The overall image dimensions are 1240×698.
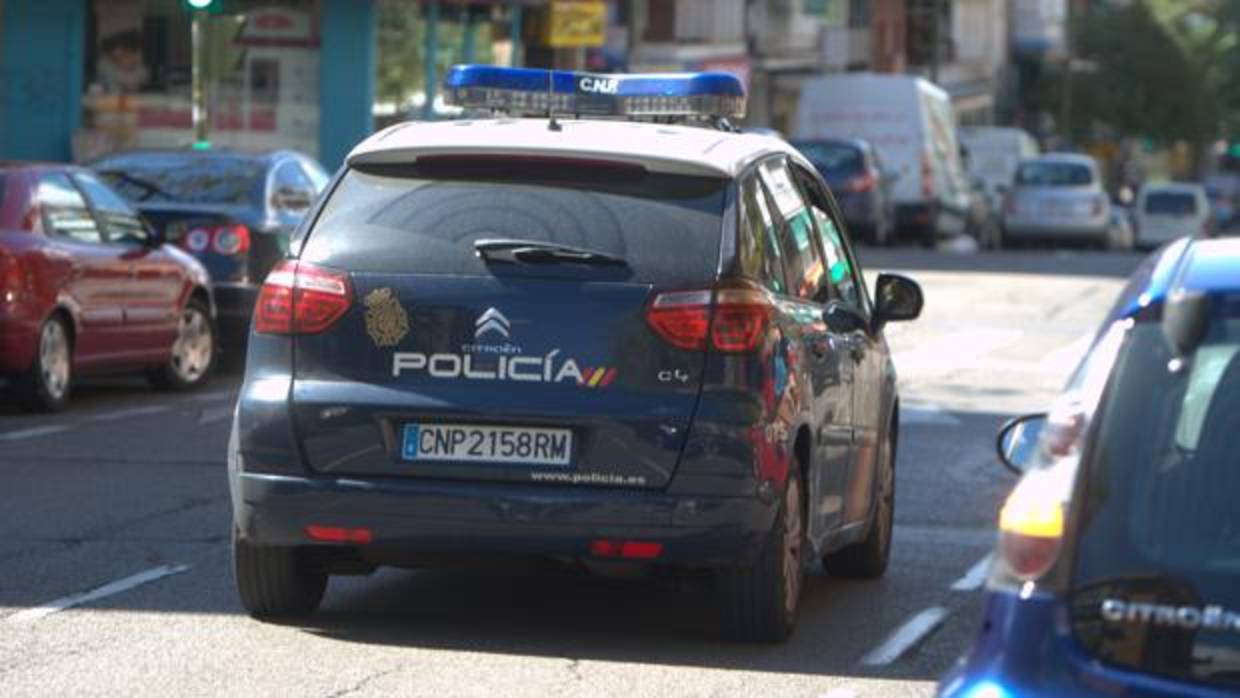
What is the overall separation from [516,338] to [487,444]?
1.06 feet

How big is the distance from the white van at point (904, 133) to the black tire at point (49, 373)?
3042cm

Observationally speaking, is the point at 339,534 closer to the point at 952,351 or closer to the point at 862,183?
the point at 952,351

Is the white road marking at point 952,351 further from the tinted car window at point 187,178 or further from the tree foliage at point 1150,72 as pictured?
the tree foliage at point 1150,72

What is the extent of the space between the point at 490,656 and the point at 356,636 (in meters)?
0.52

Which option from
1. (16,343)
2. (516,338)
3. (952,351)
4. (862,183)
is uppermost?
(516,338)

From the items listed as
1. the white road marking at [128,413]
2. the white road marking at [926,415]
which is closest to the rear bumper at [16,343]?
the white road marking at [128,413]

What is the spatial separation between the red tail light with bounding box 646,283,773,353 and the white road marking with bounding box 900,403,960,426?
838 centimetres

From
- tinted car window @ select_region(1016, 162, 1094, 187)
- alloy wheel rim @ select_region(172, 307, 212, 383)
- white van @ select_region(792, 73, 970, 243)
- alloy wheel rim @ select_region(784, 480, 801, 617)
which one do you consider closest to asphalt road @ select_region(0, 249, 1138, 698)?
alloy wheel rim @ select_region(784, 480, 801, 617)

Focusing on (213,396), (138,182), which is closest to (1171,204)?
(138,182)

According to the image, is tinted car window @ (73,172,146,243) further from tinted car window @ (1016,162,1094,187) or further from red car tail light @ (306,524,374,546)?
tinted car window @ (1016,162,1094,187)

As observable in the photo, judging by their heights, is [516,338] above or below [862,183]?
above

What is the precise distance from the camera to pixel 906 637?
8.66m

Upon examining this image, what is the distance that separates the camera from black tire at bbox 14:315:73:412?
15.3m

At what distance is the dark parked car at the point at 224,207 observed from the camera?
18500 millimetres
